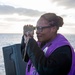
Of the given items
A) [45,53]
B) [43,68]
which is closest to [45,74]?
[43,68]

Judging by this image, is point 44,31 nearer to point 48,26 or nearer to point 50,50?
point 48,26

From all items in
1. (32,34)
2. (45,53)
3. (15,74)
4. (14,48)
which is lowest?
(15,74)

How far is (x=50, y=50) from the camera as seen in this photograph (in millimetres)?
3451

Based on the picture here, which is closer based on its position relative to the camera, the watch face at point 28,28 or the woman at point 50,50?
the woman at point 50,50

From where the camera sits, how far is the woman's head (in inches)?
137

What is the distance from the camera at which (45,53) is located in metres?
3.47

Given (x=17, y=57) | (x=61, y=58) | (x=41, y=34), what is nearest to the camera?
(x=61, y=58)

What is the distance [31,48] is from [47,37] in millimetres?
276

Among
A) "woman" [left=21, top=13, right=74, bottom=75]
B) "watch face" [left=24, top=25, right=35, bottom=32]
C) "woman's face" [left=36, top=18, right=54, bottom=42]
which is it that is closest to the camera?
"woman" [left=21, top=13, right=74, bottom=75]

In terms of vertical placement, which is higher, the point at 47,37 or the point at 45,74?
the point at 47,37

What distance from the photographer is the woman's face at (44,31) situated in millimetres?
3465

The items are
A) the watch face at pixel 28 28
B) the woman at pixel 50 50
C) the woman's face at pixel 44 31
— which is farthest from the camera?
the watch face at pixel 28 28

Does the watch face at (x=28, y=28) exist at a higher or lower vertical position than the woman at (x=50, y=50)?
higher

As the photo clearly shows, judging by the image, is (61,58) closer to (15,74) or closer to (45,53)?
(45,53)
